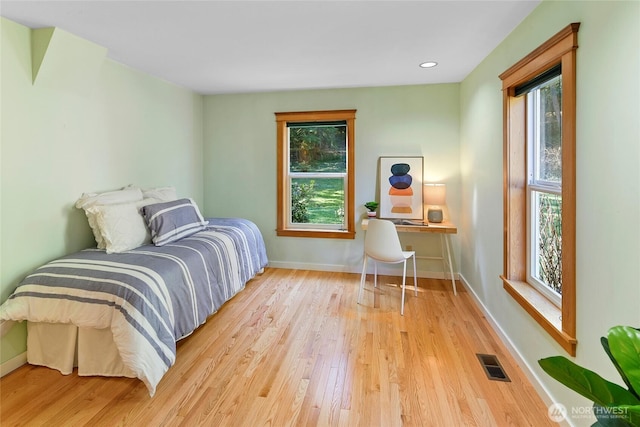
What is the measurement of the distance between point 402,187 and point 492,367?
7.29ft

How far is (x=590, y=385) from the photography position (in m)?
0.78

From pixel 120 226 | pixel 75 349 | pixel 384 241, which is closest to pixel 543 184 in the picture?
pixel 384 241

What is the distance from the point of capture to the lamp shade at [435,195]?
3.70 meters

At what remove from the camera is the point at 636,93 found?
1195 mm

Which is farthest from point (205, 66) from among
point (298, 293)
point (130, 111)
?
point (298, 293)

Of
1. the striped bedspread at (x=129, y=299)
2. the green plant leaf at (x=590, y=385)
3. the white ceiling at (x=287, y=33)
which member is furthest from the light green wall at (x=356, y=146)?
the green plant leaf at (x=590, y=385)

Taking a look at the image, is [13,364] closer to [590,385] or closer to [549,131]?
[590,385]

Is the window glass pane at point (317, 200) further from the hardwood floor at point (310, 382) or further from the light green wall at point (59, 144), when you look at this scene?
the light green wall at point (59, 144)

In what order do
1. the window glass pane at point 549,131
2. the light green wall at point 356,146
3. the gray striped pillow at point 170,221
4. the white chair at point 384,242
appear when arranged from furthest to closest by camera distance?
the light green wall at point 356,146, the white chair at point 384,242, the gray striped pillow at point 170,221, the window glass pane at point 549,131

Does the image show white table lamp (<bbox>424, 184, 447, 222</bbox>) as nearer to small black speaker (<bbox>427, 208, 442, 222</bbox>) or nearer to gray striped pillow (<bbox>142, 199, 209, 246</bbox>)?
small black speaker (<bbox>427, 208, 442, 222</bbox>)

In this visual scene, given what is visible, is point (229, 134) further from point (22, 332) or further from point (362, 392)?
point (362, 392)

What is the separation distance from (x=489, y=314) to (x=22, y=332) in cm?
346

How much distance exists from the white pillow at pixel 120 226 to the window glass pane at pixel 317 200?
2.02 meters

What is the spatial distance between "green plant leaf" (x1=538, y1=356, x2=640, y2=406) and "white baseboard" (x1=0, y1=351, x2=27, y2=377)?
2.91 meters
